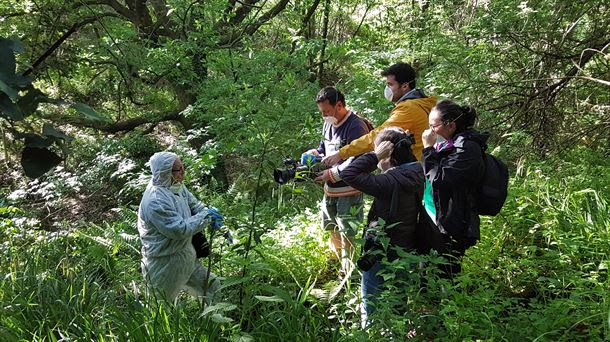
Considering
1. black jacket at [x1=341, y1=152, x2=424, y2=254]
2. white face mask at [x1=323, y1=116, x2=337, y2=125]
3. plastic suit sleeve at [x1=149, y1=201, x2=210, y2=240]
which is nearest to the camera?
black jacket at [x1=341, y1=152, x2=424, y2=254]

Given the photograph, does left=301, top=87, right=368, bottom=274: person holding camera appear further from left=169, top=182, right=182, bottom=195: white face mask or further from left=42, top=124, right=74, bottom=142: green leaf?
left=42, top=124, right=74, bottom=142: green leaf

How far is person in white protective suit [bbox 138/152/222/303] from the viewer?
3.23 metres

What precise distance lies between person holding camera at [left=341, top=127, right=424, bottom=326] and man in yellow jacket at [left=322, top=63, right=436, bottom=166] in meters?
0.63

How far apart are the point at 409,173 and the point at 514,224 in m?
1.63

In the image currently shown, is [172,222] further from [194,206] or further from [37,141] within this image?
[37,141]

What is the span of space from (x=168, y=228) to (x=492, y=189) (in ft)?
6.94

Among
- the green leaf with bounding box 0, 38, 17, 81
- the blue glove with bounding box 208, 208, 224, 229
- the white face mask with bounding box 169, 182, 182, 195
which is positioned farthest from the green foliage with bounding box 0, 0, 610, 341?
the white face mask with bounding box 169, 182, 182, 195

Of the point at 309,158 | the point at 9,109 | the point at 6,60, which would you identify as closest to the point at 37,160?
the point at 9,109

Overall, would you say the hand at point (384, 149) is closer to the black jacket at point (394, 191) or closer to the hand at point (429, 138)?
the black jacket at point (394, 191)

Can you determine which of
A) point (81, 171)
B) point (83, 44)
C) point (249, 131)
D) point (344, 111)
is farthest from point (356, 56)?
point (81, 171)

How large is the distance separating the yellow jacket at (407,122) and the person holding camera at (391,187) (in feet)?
2.01

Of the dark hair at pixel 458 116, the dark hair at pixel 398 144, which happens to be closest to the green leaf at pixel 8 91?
the dark hair at pixel 398 144

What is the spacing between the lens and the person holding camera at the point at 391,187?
2869mm

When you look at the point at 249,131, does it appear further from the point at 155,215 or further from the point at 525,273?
the point at 525,273
